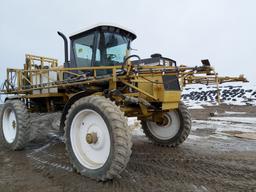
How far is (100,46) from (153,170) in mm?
2578

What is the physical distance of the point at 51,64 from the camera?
7371 mm

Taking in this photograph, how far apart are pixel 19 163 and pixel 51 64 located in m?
3.60

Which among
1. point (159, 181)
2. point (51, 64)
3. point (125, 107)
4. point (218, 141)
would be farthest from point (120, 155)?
point (51, 64)

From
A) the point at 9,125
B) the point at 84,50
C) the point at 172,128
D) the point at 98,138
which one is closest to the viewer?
the point at 98,138

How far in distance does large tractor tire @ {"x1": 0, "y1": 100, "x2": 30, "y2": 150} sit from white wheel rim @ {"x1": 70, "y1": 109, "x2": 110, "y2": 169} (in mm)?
2091

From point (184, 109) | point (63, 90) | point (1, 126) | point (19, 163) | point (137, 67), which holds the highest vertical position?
point (137, 67)

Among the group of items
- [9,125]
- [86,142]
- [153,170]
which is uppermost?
[86,142]

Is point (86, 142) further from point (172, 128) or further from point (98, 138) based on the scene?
point (172, 128)

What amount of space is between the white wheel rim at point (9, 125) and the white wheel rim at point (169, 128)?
3.45m

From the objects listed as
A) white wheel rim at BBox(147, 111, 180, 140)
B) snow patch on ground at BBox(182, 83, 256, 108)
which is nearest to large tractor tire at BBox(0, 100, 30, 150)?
white wheel rim at BBox(147, 111, 180, 140)

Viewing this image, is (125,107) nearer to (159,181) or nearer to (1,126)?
(159,181)

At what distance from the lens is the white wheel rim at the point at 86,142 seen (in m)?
3.71

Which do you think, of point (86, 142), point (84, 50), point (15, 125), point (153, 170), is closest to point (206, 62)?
point (153, 170)

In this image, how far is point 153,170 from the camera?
391cm
